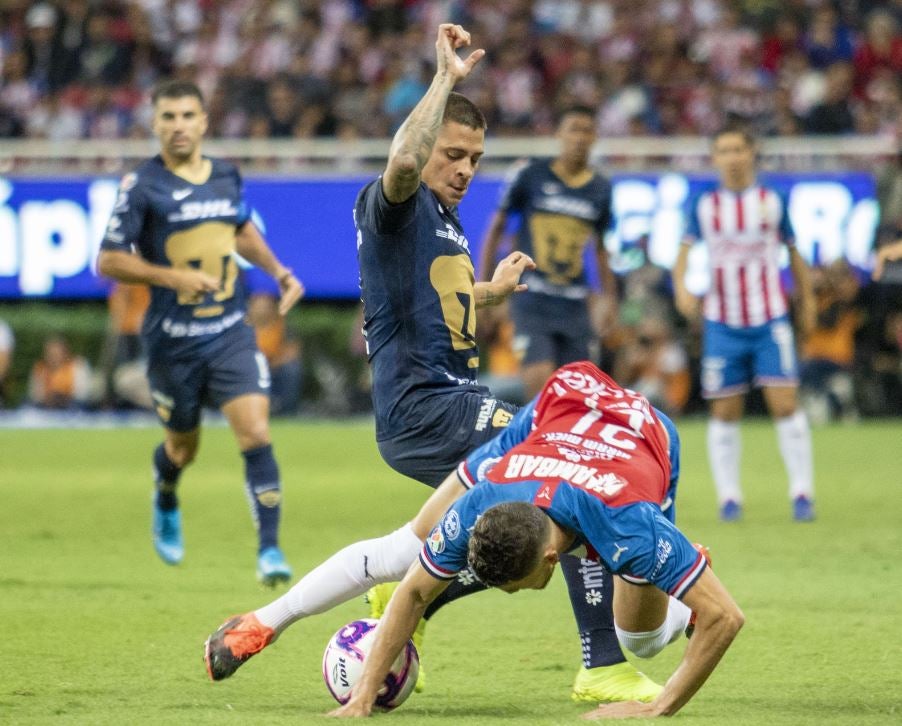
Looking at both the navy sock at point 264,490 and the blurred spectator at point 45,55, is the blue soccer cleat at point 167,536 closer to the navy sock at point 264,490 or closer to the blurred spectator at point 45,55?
the navy sock at point 264,490

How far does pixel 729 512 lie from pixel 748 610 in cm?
343

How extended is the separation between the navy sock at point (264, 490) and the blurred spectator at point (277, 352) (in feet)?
35.8

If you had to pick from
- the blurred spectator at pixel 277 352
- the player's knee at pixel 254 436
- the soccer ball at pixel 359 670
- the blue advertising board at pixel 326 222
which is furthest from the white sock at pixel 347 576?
the blurred spectator at pixel 277 352

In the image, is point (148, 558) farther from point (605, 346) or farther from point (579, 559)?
point (605, 346)

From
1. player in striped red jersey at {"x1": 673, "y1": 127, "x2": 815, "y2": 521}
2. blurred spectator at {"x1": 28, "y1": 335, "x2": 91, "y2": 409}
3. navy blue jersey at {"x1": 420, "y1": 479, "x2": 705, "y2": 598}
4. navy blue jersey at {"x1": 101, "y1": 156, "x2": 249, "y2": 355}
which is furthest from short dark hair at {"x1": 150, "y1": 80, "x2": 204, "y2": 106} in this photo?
blurred spectator at {"x1": 28, "y1": 335, "x2": 91, "y2": 409}

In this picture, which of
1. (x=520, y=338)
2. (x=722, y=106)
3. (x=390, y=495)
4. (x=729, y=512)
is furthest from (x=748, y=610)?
(x=722, y=106)

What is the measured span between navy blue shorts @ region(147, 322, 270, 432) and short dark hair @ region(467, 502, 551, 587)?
409 cm

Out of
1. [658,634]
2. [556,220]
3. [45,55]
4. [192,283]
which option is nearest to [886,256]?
[556,220]

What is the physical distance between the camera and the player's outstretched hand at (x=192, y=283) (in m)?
8.25

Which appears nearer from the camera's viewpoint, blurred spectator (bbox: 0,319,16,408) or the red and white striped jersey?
the red and white striped jersey

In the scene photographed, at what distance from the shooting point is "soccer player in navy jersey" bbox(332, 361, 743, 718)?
4906 millimetres

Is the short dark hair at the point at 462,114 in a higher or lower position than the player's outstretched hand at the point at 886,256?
higher

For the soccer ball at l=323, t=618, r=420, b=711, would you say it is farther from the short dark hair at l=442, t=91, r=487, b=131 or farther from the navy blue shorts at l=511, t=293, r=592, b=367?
the navy blue shorts at l=511, t=293, r=592, b=367

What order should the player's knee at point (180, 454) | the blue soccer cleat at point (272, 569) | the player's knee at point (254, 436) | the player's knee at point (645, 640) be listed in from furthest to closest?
the player's knee at point (180, 454) < the player's knee at point (254, 436) < the blue soccer cleat at point (272, 569) < the player's knee at point (645, 640)
